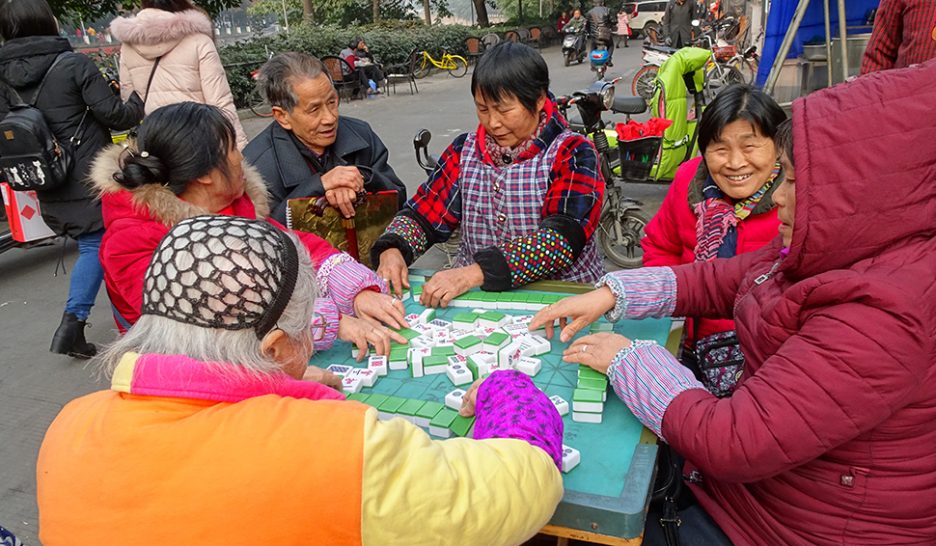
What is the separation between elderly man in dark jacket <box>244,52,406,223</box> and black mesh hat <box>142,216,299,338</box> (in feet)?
5.44

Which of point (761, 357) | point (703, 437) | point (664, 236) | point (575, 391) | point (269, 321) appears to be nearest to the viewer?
point (269, 321)

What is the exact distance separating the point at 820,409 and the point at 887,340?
7.0 inches

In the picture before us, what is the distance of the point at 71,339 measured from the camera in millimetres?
4402

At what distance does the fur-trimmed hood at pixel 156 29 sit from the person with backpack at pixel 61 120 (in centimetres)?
40

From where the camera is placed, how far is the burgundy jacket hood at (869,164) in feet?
4.07

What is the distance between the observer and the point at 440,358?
1.91m

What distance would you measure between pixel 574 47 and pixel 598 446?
19454 millimetres

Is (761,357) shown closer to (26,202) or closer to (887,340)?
(887,340)

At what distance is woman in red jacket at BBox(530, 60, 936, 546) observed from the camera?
124 centimetres

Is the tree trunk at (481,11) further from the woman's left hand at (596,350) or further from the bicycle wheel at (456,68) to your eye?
the woman's left hand at (596,350)

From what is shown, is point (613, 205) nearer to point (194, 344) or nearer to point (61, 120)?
point (61, 120)

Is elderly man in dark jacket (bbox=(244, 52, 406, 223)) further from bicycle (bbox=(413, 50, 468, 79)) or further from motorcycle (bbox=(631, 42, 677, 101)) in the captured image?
bicycle (bbox=(413, 50, 468, 79))

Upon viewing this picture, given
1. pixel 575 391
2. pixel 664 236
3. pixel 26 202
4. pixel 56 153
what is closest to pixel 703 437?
pixel 575 391

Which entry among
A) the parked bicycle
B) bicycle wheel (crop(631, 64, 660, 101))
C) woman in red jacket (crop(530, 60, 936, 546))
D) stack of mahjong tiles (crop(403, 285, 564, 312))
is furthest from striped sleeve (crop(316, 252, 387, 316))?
bicycle wheel (crop(631, 64, 660, 101))
